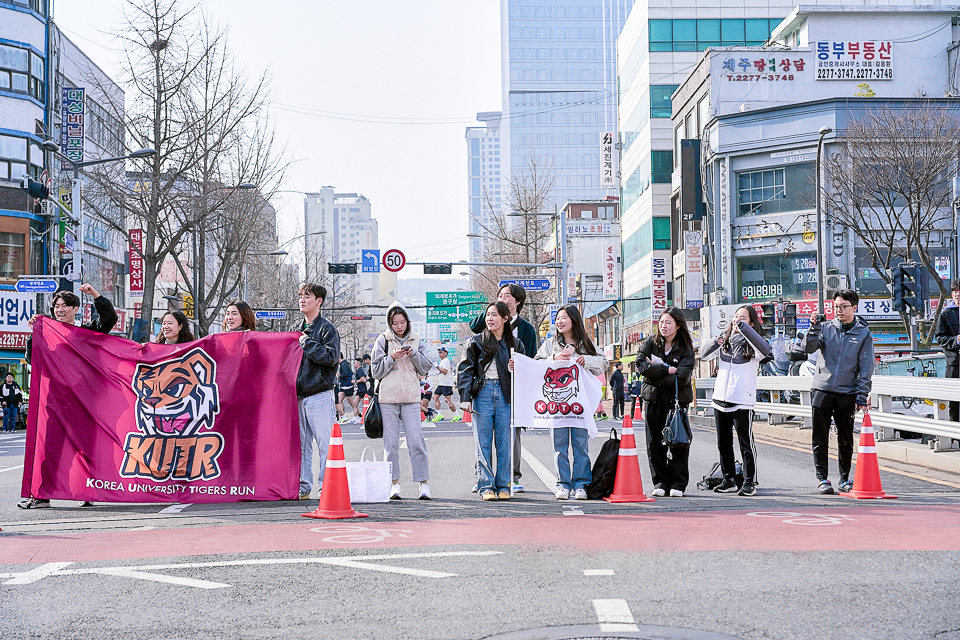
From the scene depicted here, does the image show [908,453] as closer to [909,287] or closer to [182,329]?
[909,287]

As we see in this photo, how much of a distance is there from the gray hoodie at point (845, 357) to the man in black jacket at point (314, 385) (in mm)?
4546

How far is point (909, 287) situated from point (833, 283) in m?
15.7

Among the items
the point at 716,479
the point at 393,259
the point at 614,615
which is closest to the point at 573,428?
the point at 716,479

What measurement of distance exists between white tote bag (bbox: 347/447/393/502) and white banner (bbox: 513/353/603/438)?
4.40 feet

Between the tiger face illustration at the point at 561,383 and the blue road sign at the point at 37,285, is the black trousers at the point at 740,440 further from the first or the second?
the blue road sign at the point at 37,285

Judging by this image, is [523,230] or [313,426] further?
[523,230]

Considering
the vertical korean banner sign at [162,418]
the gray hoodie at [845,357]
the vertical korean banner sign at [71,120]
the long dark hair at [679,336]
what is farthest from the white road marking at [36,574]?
the vertical korean banner sign at [71,120]

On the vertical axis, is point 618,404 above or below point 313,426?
below

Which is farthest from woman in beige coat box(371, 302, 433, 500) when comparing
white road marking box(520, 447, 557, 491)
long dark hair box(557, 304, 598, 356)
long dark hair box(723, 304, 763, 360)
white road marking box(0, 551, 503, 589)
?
white road marking box(0, 551, 503, 589)

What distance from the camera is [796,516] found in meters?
8.15

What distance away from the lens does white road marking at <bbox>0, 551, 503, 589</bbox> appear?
599 cm

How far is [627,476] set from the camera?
937 centimetres

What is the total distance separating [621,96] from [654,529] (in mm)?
62264

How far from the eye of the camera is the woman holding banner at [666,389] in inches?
384
